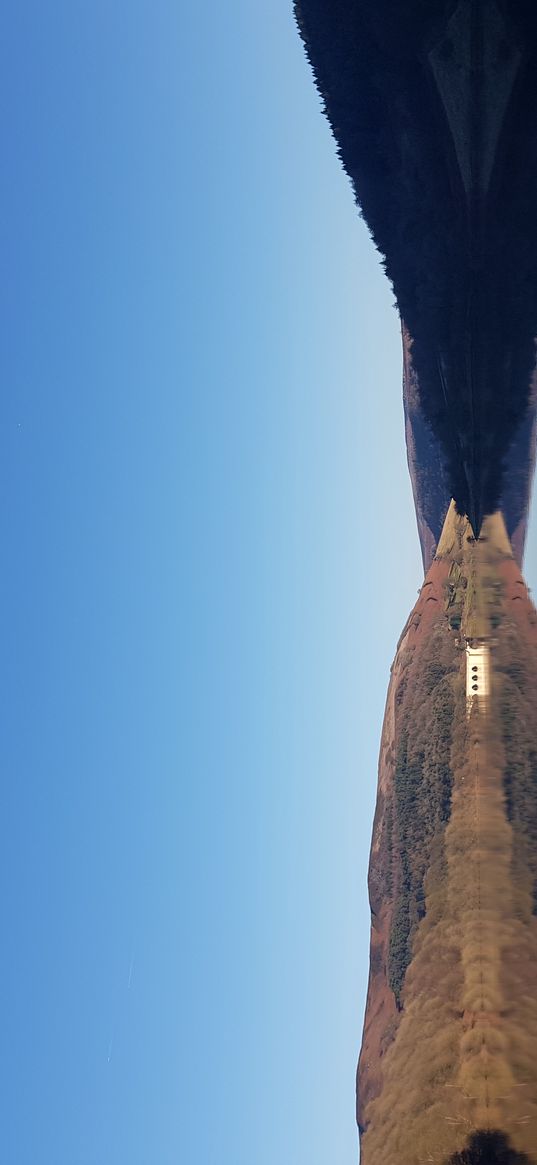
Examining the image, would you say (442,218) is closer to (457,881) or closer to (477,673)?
(477,673)

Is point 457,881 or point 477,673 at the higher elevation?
point 477,673

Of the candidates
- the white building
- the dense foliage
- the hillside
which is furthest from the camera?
the white building

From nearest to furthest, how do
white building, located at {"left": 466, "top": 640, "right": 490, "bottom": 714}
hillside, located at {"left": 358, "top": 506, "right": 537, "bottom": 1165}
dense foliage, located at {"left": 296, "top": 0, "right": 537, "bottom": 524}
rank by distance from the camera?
hillside, located at {"left": 358, "top": 506, "right": 537, "bottom": 1165}, dense foliage, located at {"left": 296, "top": 0, "right": 537, "bottom": 524}, white building, located at {"left": 466, "top": 640, "right": 490, "bottom": 714}

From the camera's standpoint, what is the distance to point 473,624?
14641mm

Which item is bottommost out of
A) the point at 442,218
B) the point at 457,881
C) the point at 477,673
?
the point at 457,881

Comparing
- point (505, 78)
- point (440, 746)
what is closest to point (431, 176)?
point (505, 78)

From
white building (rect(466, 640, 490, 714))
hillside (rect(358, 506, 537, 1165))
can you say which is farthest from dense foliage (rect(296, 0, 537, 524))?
white building (rect(466, 640, 490, 714))

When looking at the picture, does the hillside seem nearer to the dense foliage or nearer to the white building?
the white building

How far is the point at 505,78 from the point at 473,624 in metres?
8.41

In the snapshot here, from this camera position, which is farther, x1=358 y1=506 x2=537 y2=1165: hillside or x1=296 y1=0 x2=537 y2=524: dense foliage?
x1=296 y1=0 x2=537 y2=524: dense foliage

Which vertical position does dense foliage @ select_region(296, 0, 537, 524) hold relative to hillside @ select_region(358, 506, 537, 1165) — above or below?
above

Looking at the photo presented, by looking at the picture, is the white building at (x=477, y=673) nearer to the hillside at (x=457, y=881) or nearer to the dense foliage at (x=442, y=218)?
the hillside at (x=457, y=881)

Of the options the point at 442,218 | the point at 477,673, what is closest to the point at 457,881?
the point at 477,673

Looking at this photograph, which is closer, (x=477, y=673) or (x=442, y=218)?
(x=442, y=218)
